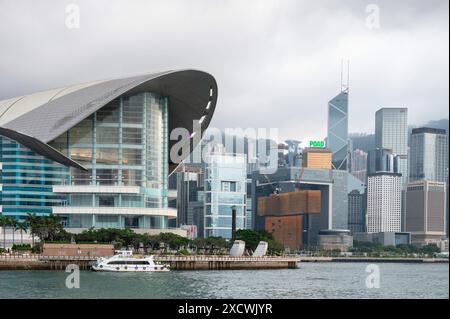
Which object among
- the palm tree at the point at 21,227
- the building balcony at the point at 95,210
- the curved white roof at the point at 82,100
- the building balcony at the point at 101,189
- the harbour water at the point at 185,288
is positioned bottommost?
the harbour water at the point at 185,288

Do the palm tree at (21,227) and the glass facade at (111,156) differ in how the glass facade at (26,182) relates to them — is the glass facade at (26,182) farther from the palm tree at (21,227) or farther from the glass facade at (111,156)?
the palm tree at (21,227)

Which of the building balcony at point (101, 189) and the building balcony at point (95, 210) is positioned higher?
the building balcony at point (101, 189)

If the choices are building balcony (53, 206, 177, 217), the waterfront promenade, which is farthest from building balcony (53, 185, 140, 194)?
the waterfront promenade

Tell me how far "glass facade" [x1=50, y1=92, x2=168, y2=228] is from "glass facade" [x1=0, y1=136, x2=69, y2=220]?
199 centimetres

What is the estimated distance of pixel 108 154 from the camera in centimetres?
10444

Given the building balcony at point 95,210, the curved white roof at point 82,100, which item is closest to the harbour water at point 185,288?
the building balcony at point 95,210

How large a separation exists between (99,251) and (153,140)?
21.3m

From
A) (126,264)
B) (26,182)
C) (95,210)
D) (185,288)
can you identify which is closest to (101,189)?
(95,210)

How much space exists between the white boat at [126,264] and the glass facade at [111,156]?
22618mm

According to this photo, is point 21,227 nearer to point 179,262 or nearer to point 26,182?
point 26,182

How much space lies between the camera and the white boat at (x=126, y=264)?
262 feet

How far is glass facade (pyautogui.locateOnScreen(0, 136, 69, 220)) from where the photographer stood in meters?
105

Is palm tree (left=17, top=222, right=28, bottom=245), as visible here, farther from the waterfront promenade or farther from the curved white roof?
the waterfront promenade
